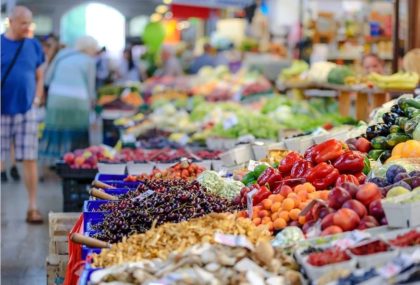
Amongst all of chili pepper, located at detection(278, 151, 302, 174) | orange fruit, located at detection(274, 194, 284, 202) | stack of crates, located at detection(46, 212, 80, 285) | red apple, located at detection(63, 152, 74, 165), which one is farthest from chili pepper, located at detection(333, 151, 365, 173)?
red apple, located at detection(63, 152, 74, 165)

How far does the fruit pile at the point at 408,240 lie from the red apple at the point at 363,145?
2.42 meters

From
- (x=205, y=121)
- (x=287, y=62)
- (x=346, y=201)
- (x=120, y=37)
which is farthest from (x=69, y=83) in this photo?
(x=120, y=37)

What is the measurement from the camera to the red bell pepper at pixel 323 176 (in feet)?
17.2

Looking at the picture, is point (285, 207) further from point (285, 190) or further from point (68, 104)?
point (68, 104)

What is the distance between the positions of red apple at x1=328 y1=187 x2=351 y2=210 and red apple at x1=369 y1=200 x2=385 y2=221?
0.42 feet

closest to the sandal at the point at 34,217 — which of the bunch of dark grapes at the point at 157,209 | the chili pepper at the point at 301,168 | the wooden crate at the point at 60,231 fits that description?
the wooden crate at the point at 60,231

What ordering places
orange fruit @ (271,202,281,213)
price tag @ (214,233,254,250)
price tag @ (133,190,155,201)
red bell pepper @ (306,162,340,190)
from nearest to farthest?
1. price tag @ (214,233,254,250)
2. orange fruit @ (271,202,281,213)
3. red bell pepper @ (306,162,340,190)
4. price tag @ (133,190,155,201)

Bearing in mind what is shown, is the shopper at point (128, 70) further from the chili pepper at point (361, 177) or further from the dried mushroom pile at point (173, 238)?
the dried mushroom pile at point (173, 238)

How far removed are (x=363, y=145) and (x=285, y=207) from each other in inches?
71.1

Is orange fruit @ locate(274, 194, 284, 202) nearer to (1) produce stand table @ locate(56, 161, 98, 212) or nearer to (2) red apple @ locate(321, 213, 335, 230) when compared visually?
(2) red apple @ locate(321, 213, 335, 230)

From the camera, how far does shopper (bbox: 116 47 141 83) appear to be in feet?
75.9

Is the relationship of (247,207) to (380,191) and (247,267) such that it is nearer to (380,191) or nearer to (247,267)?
(380,191)

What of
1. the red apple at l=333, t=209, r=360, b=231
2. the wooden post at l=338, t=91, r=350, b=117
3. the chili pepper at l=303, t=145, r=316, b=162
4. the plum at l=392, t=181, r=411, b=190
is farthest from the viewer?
the wooden post at l=338, t=91, r=350, b=117

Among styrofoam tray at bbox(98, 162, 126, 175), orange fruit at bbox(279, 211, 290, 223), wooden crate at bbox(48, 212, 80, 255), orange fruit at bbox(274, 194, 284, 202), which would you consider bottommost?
wooden crate at bbox(48, 212, 80, 255)
